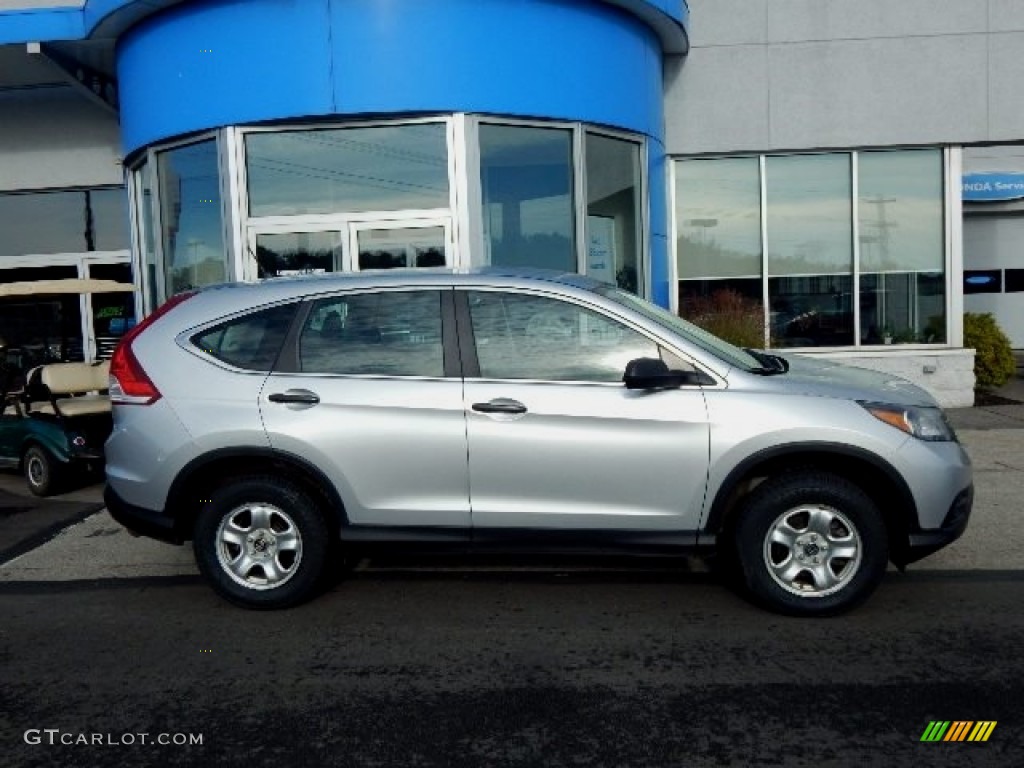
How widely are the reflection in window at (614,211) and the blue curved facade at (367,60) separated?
26.1 inches

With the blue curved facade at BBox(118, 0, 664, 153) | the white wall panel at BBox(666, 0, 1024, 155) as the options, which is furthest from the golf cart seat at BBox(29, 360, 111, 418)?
the white wall panel at BBox(666, 0, 1024, 155)

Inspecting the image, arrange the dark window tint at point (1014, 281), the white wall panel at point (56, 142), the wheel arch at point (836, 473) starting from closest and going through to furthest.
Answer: the wheel arch at point (836, 473) < the white wall panel at point (56, 142) < the dark window tint at point (1014, 281)

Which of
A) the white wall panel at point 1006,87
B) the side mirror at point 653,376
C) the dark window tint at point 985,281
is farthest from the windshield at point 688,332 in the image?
the dark window tint at point 985,281

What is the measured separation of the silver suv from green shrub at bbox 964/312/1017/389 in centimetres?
941

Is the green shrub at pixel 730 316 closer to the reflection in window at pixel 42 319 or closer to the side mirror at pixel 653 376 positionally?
the side mirror at pixel 653 376

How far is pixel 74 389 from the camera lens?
947cm

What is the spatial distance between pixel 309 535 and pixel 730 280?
933cm

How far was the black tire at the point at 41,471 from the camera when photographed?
8680 mm

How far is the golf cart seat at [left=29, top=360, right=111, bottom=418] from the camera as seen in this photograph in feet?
29.3

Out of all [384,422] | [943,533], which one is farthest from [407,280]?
[943,533]

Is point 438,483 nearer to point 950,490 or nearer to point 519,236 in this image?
point 950,490

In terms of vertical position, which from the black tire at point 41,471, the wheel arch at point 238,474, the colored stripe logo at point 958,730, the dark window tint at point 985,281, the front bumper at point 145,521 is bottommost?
the colored stripe logo at point 958,730

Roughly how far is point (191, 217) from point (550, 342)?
737 cm

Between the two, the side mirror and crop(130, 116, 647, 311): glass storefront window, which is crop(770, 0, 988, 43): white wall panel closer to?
crop(130, 116, 647, 311): glass storefront window
